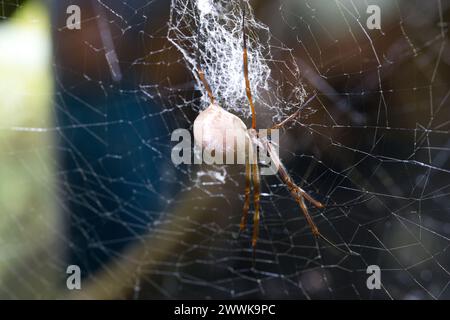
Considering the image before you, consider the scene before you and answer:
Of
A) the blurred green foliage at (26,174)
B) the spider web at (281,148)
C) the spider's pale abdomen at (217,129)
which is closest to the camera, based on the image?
the spider's pale abdomen at (217,129)

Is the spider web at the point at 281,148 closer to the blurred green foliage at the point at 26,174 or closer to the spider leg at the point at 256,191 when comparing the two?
the blurred green foliage at the point at 26,174

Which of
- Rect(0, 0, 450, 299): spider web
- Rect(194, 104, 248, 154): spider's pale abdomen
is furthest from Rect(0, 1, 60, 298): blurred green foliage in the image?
Rect(194, 104, 248, 154): spider's pale abdomen

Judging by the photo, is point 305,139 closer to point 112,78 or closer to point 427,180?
point 427,180

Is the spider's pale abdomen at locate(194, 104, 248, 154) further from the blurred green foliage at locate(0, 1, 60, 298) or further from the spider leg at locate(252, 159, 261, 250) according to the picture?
the blurred green foliage at locate(0, 1, 60, 298)

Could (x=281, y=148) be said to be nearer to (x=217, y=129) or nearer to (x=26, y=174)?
(x=217, y=129)

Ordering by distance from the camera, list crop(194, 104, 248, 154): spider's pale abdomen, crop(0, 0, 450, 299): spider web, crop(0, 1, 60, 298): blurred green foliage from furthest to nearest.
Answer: crop(0, 1, 60, 298): blurred green foliage, crop(0, 0, 450, 299): spider web, crop(194, 104, 248, 154): spider's pale abdomen

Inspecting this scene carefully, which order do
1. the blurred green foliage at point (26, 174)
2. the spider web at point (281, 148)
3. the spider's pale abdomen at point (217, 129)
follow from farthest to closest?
the blurred green foliage at point (26, 174) < the spider web at point (281, 148) < the spider's pale abdomen at point (217, 129)

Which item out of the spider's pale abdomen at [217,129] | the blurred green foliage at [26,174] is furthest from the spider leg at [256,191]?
the blurred green foliage at [26,174]
